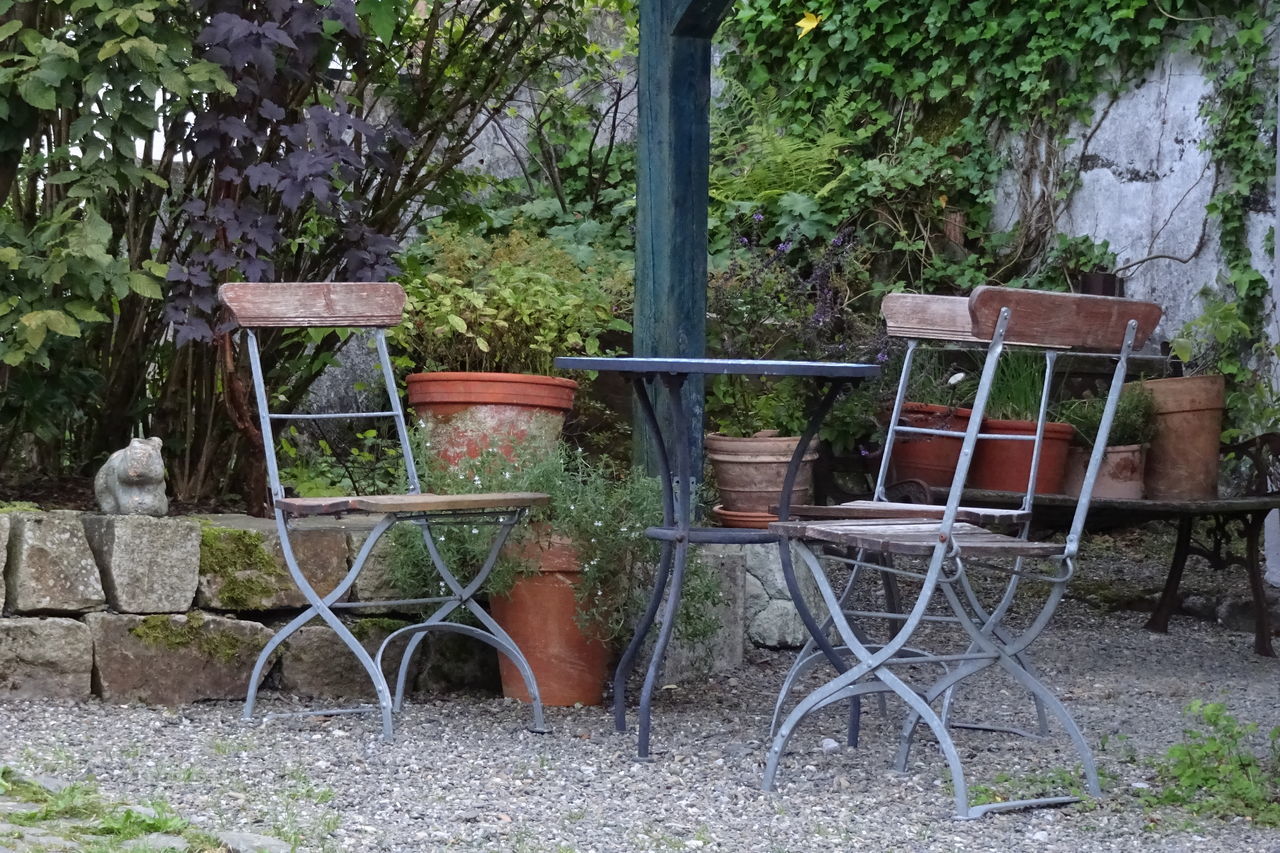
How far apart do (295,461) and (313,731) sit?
1.97 metres

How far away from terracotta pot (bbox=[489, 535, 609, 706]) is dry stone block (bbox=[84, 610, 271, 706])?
0.67 m

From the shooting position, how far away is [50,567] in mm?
3566

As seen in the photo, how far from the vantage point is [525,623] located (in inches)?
148

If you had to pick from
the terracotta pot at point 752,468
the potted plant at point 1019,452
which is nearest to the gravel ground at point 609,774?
the terracotta pot at point 752,468

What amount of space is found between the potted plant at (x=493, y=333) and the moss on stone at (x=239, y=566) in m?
0.61

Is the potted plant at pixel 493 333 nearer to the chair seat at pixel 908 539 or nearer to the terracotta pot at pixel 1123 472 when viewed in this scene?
the chair seat at pixel 908 539

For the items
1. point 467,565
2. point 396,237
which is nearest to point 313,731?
point 467,565

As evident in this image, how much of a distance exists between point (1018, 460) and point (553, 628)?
237cm

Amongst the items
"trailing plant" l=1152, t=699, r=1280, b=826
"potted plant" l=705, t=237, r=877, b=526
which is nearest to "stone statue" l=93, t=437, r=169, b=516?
"potted plant" l=705, t=237, r=877, b=526

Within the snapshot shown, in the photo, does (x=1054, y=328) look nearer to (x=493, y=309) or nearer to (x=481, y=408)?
(x=481, y=408)

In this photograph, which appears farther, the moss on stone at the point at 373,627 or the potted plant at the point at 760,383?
the potted plant at the point at 760,383

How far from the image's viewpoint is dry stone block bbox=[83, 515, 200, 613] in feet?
11.9

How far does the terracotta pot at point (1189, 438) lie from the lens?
16.7 ft

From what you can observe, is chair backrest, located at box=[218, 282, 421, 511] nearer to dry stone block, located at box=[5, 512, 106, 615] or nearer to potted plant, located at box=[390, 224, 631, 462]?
potted plant, located at box=[390, 224, 631, 462]
